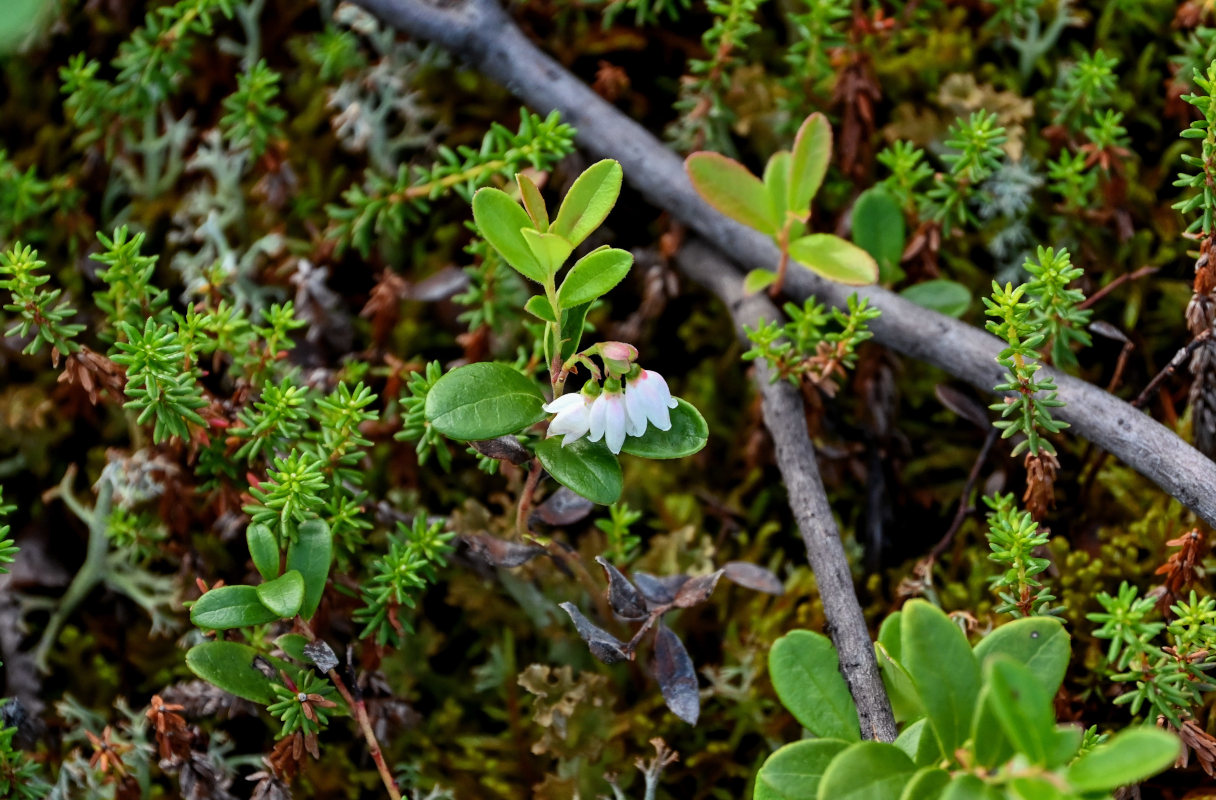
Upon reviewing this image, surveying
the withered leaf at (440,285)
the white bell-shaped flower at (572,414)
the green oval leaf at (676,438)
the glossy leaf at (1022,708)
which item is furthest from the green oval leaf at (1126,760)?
the withered leaf at (440,285)

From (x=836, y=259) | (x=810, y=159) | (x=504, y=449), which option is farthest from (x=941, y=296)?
(x=504, y=449)

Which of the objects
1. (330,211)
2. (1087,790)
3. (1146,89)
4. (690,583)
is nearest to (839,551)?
(690,583)

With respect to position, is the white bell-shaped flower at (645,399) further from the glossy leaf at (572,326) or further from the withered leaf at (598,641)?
the withered leaf at (598,641)

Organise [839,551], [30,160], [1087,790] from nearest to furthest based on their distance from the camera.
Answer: [1087,790], [839,551], [30,160]

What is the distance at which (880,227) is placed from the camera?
2.18m

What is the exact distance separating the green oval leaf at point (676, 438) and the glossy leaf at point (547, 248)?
0.31 metres

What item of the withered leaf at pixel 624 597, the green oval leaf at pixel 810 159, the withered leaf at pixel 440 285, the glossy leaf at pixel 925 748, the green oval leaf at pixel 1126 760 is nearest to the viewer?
the green oval leaf at pixel 1126 760

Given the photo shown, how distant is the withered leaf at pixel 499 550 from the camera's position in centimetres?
184

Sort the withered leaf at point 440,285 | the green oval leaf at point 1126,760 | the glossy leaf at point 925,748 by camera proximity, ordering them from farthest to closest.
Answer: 1. the withered leaf at point 440,285
2. the glossy leaf at point 925,748
3. the green oval leaf at point 1126,760

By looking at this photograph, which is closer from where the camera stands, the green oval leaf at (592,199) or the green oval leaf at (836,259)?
the green oval leaf at (592,199)

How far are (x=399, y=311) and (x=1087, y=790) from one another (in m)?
1.83

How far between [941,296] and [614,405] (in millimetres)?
967

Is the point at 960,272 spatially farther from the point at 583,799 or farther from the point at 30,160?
the point at 30,160

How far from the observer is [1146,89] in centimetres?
250
